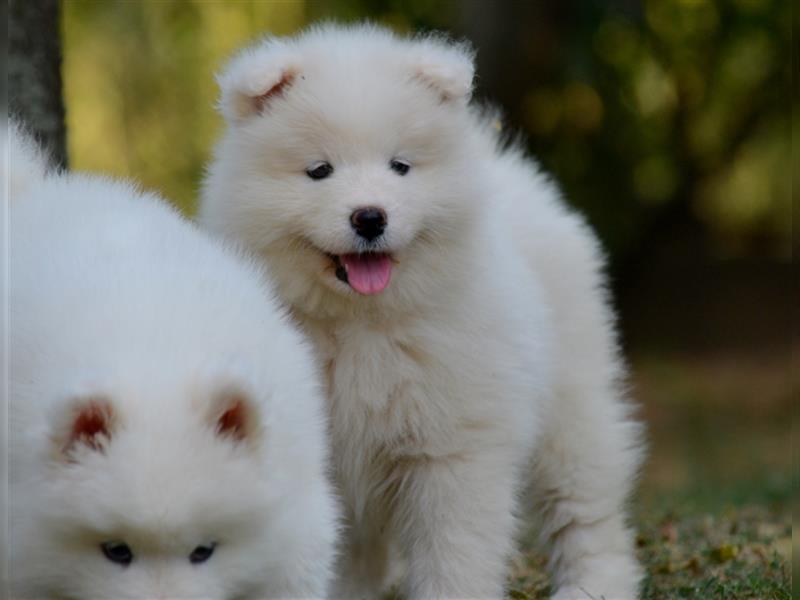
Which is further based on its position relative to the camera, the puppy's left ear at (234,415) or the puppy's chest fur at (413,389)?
the puppy's chest fur at (413,389)

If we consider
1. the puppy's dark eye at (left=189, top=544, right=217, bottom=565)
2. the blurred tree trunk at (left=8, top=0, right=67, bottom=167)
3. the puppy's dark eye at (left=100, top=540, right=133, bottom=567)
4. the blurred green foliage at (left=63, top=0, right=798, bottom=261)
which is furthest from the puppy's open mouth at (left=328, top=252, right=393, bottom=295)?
the blurred green foliage at (left=63, top=0, right=798, bottom=261)

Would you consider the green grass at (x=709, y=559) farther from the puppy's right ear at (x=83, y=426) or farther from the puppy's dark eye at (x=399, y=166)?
the puppy's right ear at (x=83, y=426)

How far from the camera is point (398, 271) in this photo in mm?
5020

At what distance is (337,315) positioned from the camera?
16.8 ft

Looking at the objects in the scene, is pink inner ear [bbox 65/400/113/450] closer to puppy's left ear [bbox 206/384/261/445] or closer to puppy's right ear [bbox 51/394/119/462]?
puppy's right ear [bbox 51/394/119/462]

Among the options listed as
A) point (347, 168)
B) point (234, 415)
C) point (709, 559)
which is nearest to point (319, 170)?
point (347, 168)

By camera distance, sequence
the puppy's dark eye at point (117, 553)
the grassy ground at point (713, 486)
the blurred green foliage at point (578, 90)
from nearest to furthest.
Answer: the puppy's dark eye at point (117, 553)
the grassy ground at point (713, 486)
the blurred green foliage at point (578, 90)

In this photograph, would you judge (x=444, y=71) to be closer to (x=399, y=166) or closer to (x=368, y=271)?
(x=399, y=166)

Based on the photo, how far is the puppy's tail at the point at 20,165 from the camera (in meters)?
5.04

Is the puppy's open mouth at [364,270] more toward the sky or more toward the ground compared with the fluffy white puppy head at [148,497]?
more toward the sky

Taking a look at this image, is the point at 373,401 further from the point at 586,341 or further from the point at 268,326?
the point at 586,341

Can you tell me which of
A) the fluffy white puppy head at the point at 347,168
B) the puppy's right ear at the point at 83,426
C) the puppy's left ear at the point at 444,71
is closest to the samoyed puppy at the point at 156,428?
the puppy's right ear at the point at 83,426

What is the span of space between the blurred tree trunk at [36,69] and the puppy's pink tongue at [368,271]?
222cm

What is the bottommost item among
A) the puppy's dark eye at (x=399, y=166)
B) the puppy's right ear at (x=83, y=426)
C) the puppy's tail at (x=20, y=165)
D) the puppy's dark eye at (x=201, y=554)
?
the puppy's dark eye at (x=201, y=554)
